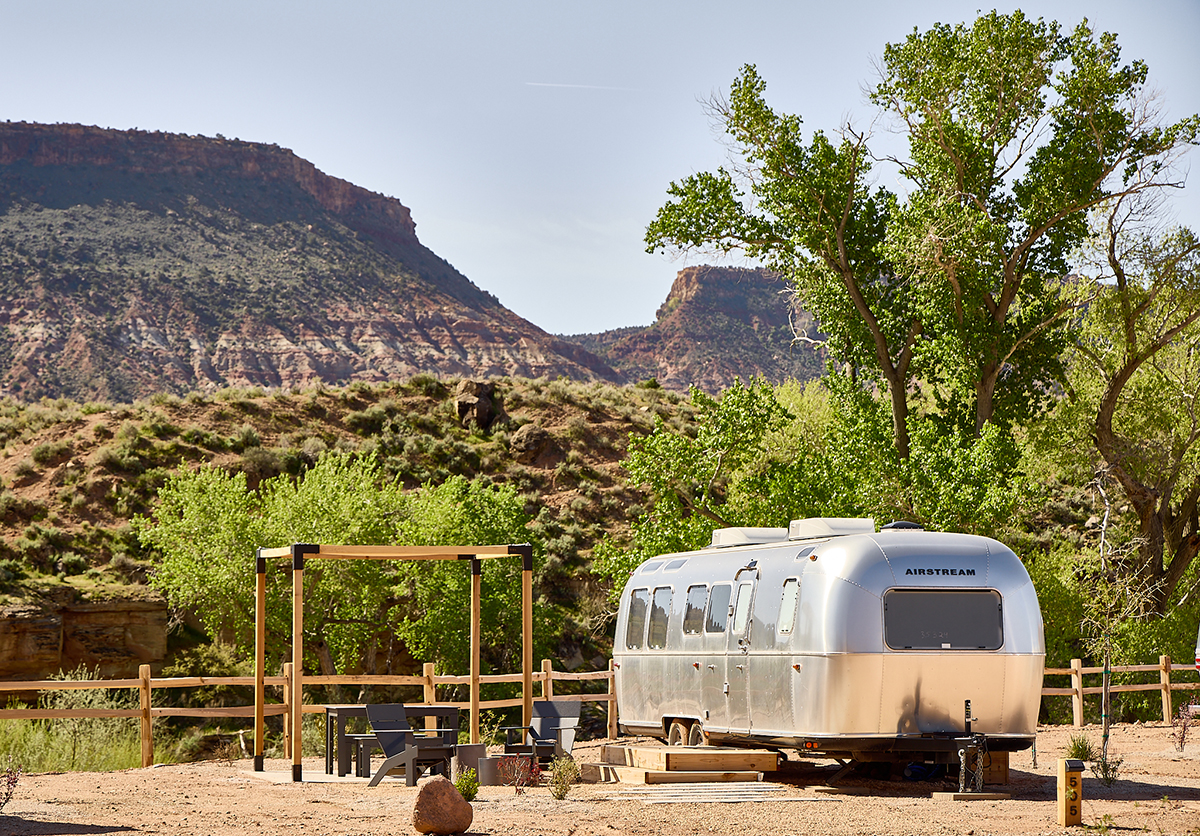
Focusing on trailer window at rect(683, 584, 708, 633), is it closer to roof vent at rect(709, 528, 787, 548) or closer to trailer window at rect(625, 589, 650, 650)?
roof vent at rect(709, 528, 787, 548)

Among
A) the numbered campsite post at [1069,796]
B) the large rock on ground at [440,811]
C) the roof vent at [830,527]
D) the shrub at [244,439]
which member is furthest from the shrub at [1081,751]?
the shrub at [244,439]

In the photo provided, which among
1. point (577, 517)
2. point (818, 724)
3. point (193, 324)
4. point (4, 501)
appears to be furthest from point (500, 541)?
point (193, 324)

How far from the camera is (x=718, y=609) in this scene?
1258 cm

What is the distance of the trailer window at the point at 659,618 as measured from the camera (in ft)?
45.3

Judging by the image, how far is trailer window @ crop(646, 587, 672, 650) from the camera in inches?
544

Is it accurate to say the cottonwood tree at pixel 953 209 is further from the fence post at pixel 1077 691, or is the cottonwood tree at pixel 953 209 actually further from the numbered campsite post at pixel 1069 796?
the numbered campsite post at pixel 1069 796

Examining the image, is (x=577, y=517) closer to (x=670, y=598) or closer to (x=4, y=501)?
(x=4, y=501)

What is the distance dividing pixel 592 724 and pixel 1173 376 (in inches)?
593

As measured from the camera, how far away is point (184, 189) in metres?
92.2

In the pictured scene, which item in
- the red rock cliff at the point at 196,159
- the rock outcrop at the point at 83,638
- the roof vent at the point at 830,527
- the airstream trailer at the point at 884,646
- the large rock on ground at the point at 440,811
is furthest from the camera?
the red rock cliff at the point at 196,159

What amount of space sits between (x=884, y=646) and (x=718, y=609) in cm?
236

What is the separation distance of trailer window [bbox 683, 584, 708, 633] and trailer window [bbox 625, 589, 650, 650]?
1172 millimetres

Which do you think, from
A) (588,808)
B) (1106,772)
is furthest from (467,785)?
(1106,772)

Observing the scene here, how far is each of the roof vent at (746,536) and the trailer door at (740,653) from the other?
3.18ft
